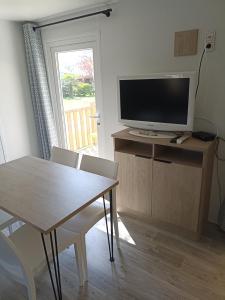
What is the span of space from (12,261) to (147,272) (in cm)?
109

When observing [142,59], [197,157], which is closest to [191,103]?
[197,157]

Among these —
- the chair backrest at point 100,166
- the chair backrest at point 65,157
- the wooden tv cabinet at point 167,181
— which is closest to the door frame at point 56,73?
the wooden tv cabinet at point 167,181

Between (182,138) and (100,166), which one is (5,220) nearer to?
(100,166)

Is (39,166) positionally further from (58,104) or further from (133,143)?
(58,104)

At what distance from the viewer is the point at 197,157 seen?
2.13 meters

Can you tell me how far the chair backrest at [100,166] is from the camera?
1895 millimetres

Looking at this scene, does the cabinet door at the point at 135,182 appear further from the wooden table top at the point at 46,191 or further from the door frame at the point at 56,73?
the door frame at the point at 56,73

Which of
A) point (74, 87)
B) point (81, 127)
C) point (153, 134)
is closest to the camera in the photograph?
point (153, 134)

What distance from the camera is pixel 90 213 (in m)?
1.84

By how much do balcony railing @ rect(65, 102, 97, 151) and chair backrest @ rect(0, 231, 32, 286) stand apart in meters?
2.04

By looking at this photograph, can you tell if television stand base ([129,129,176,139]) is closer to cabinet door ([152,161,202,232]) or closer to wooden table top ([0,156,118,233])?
cabinet door ([152,161,202,232])

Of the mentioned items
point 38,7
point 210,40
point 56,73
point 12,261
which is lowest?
point 12,261

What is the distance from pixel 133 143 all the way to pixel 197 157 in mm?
725

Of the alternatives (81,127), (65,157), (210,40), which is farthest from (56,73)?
(210,40)
